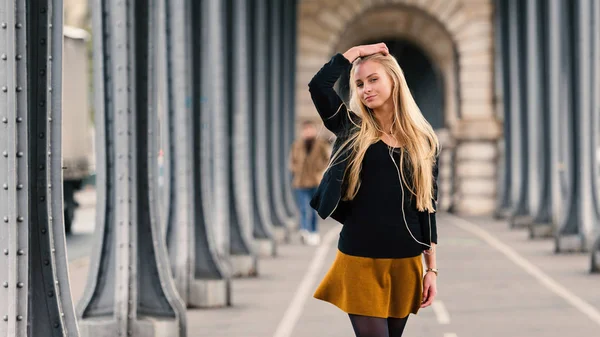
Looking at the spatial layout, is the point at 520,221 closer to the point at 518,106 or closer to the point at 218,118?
the point at 518,106

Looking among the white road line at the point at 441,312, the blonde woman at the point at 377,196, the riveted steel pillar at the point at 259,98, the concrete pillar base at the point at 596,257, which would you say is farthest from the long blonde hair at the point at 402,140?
the riveted steel pillar at the point at 259,98

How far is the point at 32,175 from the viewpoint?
21.9ft

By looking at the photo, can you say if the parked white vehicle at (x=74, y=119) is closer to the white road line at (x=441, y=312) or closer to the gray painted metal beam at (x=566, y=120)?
the gray painted metal beam at (x=566, y=120)

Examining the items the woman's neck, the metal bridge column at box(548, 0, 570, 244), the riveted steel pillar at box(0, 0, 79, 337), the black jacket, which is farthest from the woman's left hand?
the metal bridge column at box(548, 0, 570, 244)

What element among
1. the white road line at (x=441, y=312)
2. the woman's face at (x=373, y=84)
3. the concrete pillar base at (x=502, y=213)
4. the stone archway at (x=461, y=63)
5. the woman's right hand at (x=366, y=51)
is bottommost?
the white road line at (x=441, y=312)

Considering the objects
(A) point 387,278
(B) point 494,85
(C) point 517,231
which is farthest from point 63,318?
(B) point 494,85

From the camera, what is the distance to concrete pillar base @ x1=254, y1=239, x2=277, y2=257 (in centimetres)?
1948

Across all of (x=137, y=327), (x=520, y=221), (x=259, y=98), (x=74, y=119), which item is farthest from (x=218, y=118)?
(x=520, y=221)

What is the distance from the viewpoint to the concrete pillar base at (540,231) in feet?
75.7

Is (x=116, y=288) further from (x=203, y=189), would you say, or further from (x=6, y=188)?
(x=203, y=189)

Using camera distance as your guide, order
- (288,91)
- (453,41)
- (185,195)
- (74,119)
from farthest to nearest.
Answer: (453,41) → (288,91) → (74,119) → (185,195)

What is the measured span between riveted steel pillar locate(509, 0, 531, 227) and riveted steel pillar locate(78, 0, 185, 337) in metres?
19.0

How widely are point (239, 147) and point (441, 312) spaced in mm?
6667

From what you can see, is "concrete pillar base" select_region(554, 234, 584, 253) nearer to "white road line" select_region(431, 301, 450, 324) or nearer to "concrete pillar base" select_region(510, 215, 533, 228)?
"white road line" select_region(431, 301, 450, 324)
